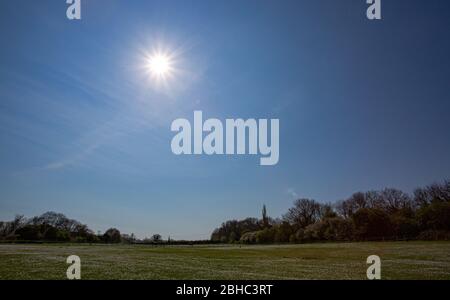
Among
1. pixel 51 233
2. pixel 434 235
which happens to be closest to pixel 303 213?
pixel 434 235

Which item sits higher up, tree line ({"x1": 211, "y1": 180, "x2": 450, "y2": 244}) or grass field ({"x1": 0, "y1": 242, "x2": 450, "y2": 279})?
tree line ({"x1": 211, "y1": 180, "x2": 450, "y2": 244})

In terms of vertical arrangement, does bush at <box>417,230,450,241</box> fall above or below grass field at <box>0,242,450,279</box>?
above

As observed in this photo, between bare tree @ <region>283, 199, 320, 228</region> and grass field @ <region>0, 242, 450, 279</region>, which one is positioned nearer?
grass field @ <region>0, 242, 450, 279</region>

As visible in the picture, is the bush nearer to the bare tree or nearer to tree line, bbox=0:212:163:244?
the bare tree

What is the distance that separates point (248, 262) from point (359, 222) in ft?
34.9

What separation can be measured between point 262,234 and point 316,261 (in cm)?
519

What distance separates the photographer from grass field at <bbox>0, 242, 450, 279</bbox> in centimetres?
1920

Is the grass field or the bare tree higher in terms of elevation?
the bare tree

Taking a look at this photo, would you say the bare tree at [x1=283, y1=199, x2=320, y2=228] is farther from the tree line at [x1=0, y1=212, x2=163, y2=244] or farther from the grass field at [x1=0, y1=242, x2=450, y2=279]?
the tree line at [x1=0, y1=212, x2=163, y2=244]

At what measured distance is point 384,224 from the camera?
99.2ft

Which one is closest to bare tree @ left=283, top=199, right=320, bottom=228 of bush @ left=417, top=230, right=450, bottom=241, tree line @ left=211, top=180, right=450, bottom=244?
tree line @ left=211, top=180, right=450, bottom=244

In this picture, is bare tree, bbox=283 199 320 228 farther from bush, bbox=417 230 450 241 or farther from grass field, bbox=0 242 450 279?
bush, bbox=417 230 450 241

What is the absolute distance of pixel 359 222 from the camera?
3011cm

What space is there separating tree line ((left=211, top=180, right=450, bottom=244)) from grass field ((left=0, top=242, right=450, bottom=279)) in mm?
883
